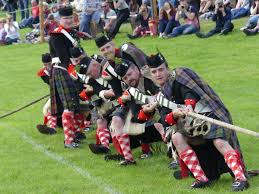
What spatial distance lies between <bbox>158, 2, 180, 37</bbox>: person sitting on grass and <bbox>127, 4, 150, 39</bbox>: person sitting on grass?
1.05 metres

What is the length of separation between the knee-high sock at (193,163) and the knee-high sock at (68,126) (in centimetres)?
327

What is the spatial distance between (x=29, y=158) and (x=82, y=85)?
1.26 metres

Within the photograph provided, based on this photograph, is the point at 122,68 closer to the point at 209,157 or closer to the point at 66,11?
the point at 209,157

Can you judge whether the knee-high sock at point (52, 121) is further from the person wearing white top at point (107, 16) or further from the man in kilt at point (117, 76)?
the person wearing white top at point (107, 16)

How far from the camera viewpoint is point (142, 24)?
22.5 m

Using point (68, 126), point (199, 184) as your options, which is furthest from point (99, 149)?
point (199, 184)

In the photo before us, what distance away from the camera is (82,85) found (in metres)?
10.3

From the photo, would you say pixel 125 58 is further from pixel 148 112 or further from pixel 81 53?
pixel 148 112

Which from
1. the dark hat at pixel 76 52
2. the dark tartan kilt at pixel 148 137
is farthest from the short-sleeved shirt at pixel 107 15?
the dark tartan kilt at pixel 148 137

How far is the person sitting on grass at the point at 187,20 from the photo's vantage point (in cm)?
2050

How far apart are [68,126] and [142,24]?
1230 centimetres

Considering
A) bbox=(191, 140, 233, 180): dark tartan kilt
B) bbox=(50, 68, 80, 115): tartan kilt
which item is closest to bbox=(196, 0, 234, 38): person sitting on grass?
bbox=(50, 68, 80, 115): tartan kilt

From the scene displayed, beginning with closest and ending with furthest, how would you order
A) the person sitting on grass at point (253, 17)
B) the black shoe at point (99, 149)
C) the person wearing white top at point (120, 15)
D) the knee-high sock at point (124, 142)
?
the knee-high sock at point (124, 142)
the black shoe at point (99, 149)
the person sitting on grass at point (253, 17)
the person wearing white top at point (120, 15)

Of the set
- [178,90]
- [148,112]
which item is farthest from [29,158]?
[178,90]
